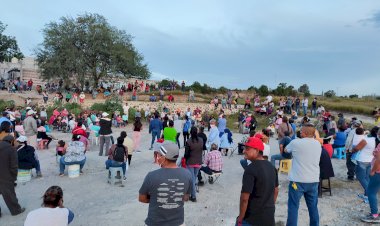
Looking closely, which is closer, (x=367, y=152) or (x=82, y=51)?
(x=367, y=152)

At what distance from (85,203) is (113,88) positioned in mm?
30262

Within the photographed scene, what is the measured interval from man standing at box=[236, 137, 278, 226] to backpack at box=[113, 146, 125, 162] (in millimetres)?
5642

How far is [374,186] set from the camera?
6.34 meters

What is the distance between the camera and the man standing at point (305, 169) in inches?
→ 208

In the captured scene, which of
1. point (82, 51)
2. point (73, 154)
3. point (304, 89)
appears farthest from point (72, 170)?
point (304, 89)

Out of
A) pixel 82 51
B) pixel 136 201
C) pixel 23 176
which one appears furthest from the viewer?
pixel 82 51

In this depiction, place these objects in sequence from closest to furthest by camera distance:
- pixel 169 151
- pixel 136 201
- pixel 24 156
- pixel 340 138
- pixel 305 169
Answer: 1. pixel 169 151
2. pixel 305 169
3. pixel 136 201
4. pixel 24 156
5. pixel 340 138

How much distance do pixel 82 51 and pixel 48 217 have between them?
32572 millimetres

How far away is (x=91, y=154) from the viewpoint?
1364 cm

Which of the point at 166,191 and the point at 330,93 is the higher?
the point at 330,93

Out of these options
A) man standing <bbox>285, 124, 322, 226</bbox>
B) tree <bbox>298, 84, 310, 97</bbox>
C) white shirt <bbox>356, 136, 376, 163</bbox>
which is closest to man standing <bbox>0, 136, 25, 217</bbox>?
man standing <bbox>285, 124, 322, 226</bbox>

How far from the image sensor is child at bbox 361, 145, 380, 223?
614 cm

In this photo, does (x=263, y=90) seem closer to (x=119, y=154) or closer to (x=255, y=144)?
(x=119, y=154)

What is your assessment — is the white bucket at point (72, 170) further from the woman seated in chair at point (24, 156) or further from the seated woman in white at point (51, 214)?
the seated woman in white at point (51, 214)
